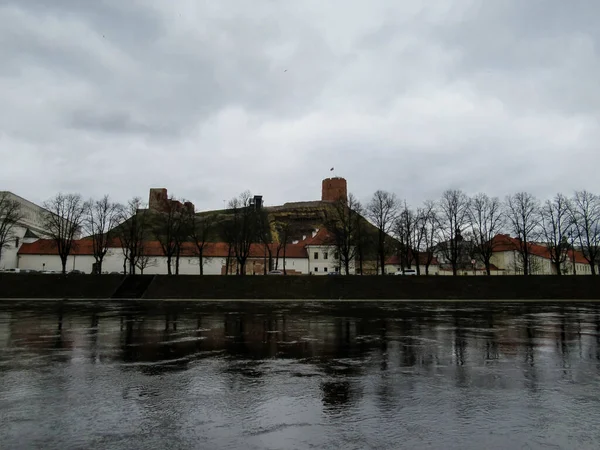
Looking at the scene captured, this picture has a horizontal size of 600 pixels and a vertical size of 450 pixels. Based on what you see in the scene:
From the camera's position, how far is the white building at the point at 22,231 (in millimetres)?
77312

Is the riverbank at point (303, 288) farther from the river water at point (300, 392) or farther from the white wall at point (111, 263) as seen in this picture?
the white wall at point (111, 263)

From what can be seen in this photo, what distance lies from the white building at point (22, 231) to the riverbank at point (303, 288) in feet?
83.3

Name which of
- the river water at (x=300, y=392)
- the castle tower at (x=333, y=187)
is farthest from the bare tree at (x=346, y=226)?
the castle tower at (x=333, y=187)

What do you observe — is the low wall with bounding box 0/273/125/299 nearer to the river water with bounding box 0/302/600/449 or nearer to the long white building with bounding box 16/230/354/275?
the long white building with bounding box 16/230/354/275

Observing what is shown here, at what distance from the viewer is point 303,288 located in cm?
4666

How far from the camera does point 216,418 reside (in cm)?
620

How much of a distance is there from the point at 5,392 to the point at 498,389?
8.85 metres

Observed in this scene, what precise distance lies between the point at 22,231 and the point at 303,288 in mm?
69680

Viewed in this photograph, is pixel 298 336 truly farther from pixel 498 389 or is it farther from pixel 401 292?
pixel 401 292

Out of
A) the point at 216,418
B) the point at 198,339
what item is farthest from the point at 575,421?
the point at 198,339

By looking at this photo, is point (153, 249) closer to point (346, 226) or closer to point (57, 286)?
point (57, 286)

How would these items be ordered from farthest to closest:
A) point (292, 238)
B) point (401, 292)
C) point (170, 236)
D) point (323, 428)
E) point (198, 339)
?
point (292, 238), point (170, 236), point (401, 292), point (198, 339), point (323, 428)

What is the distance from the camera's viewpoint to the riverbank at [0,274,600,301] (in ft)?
145

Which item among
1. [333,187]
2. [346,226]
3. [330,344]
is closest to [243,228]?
[346,226]
